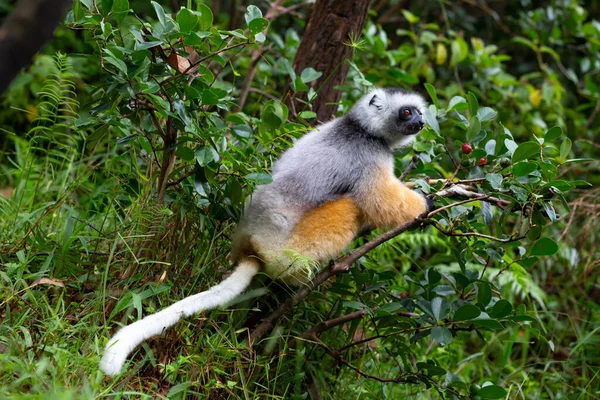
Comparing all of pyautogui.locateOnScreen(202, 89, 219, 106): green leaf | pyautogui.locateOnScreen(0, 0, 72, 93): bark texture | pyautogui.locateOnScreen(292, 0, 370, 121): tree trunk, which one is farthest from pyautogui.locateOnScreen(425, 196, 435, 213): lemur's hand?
pyautogui.locateOnScreen(0, 0, 72, 93): bark texture

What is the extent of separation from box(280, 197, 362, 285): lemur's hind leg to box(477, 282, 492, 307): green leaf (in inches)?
31.6

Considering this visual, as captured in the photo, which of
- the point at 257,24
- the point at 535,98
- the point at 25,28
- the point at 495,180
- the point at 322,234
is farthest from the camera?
the point at 535,98

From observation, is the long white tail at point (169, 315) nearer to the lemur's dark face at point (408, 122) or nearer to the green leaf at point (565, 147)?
the lemur's dark face at point (408, 122)

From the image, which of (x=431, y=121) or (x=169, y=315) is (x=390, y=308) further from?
(x=169, y=315)

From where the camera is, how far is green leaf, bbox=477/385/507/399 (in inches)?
141

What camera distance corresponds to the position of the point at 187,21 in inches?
124

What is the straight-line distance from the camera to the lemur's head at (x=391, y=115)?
4270 mm

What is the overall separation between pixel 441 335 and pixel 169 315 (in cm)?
146

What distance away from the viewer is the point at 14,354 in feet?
9.87

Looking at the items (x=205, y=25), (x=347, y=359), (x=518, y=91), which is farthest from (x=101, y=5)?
(x=518, y=91)

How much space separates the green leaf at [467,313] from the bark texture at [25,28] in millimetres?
2437

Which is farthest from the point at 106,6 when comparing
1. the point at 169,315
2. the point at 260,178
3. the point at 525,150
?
the point at 525,150

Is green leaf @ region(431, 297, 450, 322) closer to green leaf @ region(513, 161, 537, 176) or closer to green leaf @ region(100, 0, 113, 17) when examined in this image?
green leaf @ region(513, 161, 537, 176)

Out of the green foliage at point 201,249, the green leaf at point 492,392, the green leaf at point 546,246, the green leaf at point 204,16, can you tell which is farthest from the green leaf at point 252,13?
the green leaf at point 492,392
